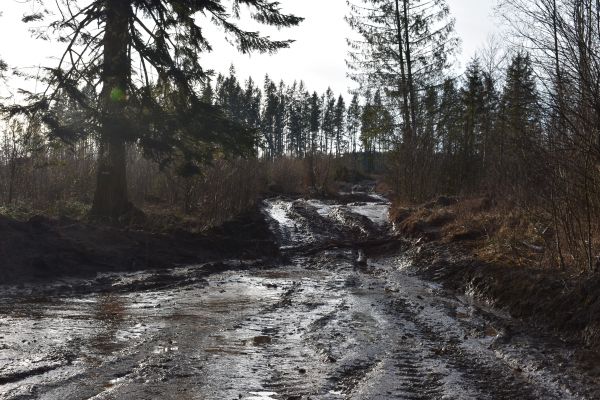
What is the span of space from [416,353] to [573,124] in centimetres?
306

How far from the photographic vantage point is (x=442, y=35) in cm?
2470

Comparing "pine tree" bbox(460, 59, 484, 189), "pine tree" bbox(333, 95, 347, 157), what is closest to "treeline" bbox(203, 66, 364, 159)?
"pine tree" bbox(333, 95, 347, 157)

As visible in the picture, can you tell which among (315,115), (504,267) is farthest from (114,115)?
(315,115)

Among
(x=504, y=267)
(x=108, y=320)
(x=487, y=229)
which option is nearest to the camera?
(x=108, y=320)

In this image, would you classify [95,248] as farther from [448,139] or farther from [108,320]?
[448,139]

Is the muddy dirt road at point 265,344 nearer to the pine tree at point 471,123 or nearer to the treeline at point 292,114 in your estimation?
the pine tree at point 471,123

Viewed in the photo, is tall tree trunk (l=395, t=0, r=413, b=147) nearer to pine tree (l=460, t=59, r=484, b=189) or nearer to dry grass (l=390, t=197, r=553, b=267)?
pine tree (l=460, t=59, r=484, b=189)

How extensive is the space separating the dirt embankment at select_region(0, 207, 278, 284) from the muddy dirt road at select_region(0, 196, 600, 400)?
2.28 feet

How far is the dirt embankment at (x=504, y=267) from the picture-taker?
561cm

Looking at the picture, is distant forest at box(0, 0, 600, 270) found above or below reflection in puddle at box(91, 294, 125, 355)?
above

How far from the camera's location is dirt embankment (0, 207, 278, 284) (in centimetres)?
850

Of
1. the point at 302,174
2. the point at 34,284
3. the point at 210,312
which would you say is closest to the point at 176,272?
the point at 34,284

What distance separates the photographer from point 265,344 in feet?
16.5

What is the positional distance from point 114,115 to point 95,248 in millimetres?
3340
